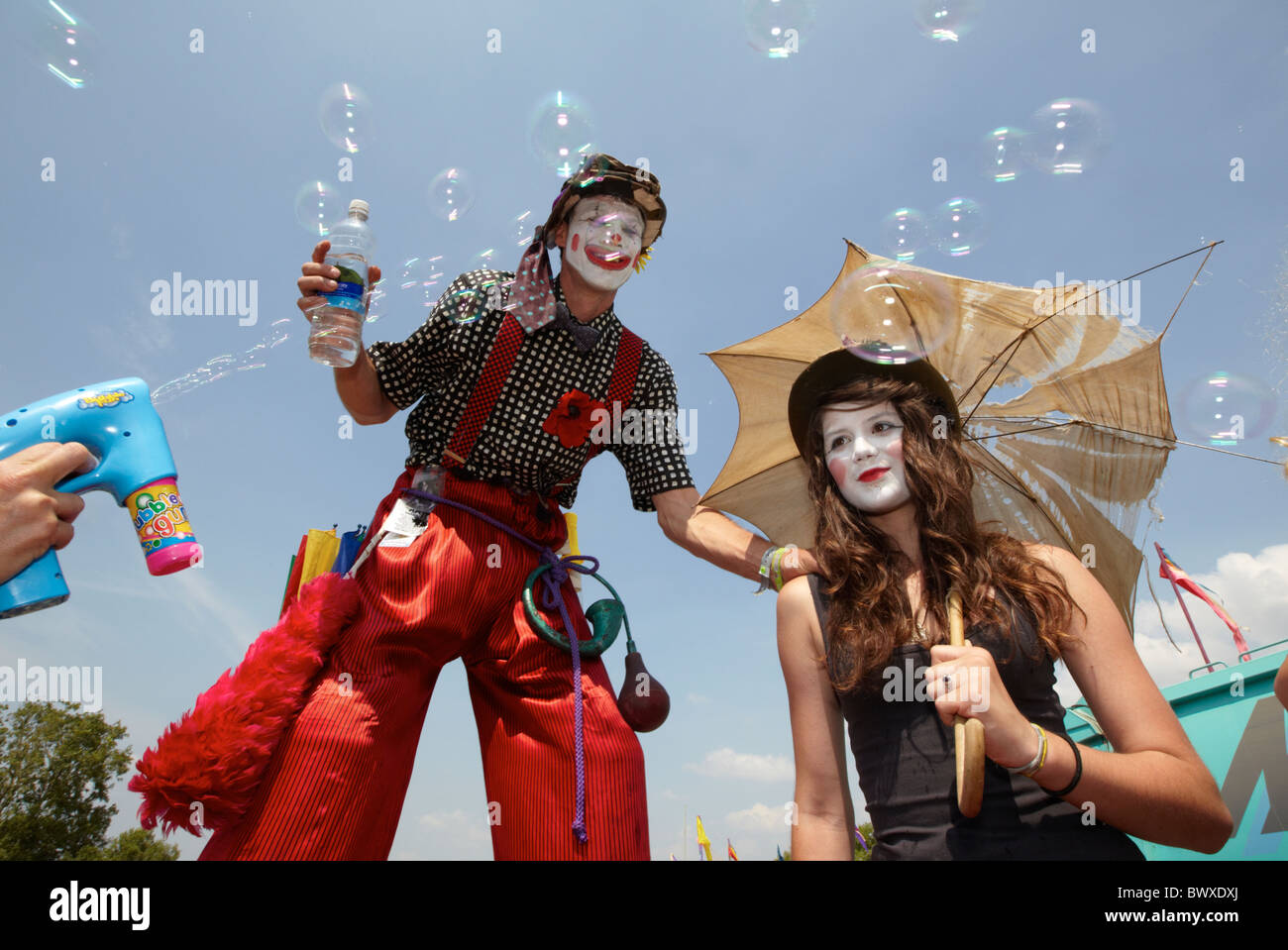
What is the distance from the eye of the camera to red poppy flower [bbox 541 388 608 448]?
2740mm

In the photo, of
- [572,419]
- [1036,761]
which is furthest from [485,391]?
[1036,761]

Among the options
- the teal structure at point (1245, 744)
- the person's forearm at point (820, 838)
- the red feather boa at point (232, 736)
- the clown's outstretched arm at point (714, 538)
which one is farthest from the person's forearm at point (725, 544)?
the teal structure at point (1245, 744)

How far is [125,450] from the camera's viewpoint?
189 centimetres

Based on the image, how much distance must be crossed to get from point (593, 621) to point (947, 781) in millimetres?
1213

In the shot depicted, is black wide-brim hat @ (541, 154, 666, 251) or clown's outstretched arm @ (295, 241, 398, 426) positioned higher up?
black wide-brim hat @ (541, 154, 666, 251)

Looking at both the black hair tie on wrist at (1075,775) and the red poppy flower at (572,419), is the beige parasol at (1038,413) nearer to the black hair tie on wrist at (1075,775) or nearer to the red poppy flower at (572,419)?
the red poppy flower at (572,419)

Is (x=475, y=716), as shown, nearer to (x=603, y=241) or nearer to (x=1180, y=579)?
(x=603, y=241)

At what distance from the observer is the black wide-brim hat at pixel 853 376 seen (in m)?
2.72

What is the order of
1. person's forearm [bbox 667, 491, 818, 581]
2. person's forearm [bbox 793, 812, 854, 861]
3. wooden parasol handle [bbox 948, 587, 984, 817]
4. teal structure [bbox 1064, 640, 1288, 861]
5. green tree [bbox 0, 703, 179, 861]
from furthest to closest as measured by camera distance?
green tree [bbox 0, 703, 179, 861] → teal structure [bbox 1064, 640, 1288, 861] → person's forearm [bbox 667, 491, 818, 581] → person's forearm [bbox 793, 812, 854, 861] → wooden parasol handle [bbox 948, 587, 984, 817]

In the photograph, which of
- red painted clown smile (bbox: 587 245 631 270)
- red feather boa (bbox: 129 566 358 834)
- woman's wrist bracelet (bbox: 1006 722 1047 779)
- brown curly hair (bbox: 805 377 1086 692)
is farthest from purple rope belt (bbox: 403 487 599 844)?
woman's wrist bracelet (bbox: 1006 722 1047 779)

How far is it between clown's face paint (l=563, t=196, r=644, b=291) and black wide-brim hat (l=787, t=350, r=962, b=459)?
816mm

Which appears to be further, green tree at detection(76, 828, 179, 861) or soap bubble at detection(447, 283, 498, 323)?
green tree at detection(76, 828, 179, 861)

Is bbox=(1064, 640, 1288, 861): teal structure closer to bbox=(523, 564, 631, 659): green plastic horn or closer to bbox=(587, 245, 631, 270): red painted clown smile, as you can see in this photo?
bbox=(523, 564, 631, 659): green plastic horn
